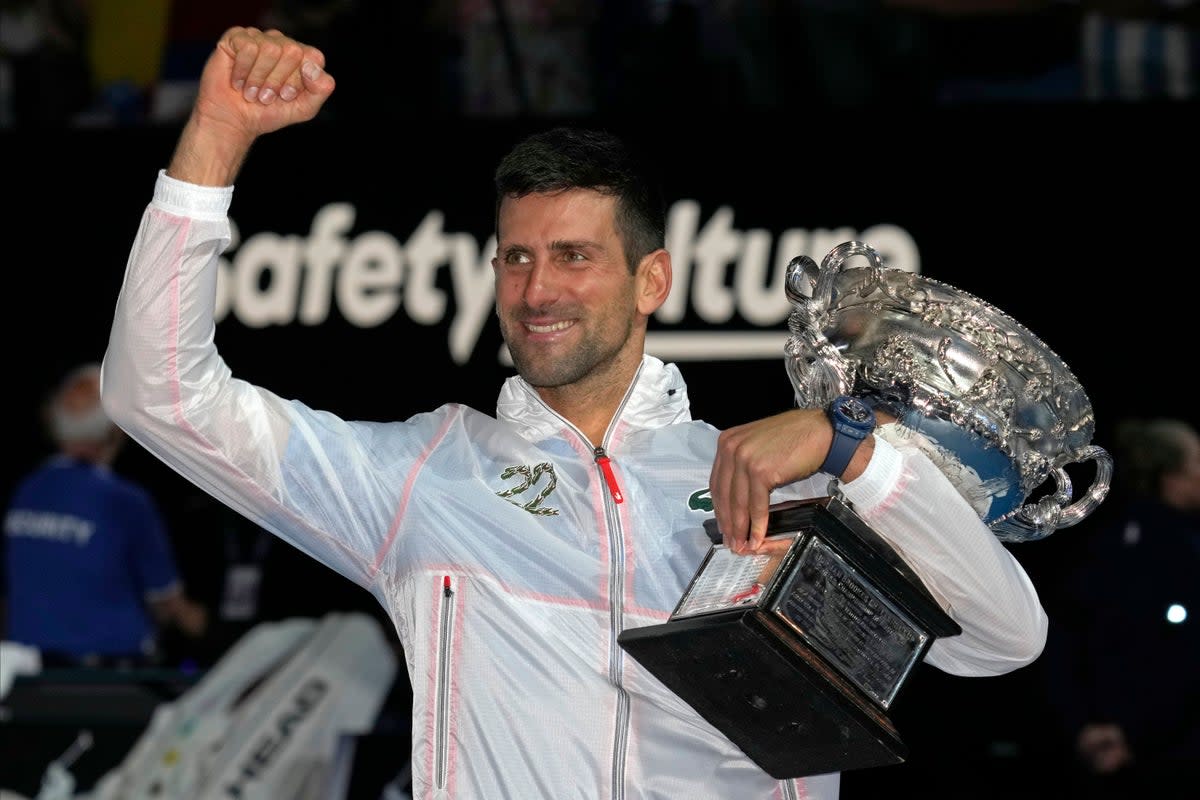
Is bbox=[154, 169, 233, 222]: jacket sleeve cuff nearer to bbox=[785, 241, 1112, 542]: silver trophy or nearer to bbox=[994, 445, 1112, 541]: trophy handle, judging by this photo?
bbox=[785, 241, 1112, 542]: silver trophy

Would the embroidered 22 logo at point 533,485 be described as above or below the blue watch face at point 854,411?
below

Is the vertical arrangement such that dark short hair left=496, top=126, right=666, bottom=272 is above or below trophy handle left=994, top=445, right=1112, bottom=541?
above

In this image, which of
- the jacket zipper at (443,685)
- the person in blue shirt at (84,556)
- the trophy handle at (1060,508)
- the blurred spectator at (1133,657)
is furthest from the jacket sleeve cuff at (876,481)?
the person in blue shirt at (84,556)

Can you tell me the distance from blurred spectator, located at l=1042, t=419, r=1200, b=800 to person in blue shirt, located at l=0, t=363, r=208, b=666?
9.90ft

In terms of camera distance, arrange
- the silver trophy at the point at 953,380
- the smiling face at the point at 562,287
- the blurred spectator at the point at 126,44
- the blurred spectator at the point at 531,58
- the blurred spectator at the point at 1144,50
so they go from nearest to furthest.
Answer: the silver trophy at the point at 953,380 < the smiling face at the point at 562,287 < the blurred spectator at the point at 1144,50 < the blurred spectator at the point at 531,58 < the blurred spectator at the point at 126,44

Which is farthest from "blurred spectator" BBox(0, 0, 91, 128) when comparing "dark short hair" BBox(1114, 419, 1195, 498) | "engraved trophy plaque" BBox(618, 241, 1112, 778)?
"engraved trophy plaque" BBox(618, 241, 1112, 778)

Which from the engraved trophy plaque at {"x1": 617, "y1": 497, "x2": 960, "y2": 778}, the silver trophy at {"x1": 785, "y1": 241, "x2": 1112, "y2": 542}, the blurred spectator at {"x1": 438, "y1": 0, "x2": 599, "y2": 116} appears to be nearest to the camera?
the engraved trophy plaque at {"x1": 617, "y1": 497, "x2": 960, "y2": 778}

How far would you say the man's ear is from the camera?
265cm

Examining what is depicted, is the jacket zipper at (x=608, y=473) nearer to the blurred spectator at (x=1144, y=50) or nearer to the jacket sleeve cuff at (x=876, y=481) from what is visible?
the jacket sleeve cuff at (x=876, y=481)

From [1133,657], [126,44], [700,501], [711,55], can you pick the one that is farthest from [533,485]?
[126,44]

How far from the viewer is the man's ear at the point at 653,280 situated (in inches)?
104

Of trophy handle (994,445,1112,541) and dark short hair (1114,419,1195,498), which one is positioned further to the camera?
dark short hair (1114,419,1195,498)

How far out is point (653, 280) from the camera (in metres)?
2.68

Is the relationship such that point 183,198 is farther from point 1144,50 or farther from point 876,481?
point 1144,50
